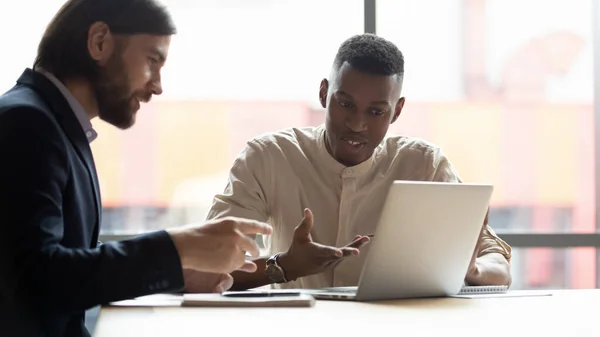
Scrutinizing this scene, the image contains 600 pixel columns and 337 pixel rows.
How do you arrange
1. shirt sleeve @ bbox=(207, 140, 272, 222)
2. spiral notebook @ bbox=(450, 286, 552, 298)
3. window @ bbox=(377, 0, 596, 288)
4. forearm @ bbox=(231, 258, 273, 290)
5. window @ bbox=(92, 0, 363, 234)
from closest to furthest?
spiral notebook @ bbox=(450, 286, 552, 298), forearm @ bbox=(231, 258, 273, 290), shirt sleeve @ bbox=(207, 140, 272, 222), window @ bbox=(92, 0, 363, 234), window @ bbox=(377, 0, 596, 288)

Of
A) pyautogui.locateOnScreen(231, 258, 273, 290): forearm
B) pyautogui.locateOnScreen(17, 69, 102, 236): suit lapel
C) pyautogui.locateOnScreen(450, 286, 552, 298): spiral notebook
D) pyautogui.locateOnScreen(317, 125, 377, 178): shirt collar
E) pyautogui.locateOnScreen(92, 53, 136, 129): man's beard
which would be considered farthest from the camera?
pyautogui.locateOnScreen(317, 125, 377, 178): shirt collar

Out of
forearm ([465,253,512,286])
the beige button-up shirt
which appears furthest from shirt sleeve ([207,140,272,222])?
forearm ([465,253,512,286])

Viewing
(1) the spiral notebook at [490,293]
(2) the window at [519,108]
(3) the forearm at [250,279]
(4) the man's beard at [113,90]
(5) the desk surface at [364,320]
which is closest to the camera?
(5) the desk surface at [364,320]

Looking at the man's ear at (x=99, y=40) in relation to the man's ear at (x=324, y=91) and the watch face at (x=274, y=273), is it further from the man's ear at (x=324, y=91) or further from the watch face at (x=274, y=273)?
the man's ear at (x=324, y=91)

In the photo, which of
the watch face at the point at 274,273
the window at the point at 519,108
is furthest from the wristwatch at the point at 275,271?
the window at the point at 519,108

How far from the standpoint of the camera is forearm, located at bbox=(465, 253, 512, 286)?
2.32m

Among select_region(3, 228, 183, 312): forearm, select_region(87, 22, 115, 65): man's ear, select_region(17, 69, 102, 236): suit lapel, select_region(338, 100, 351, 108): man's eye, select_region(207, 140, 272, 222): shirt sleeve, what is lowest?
select_region(207, 140, 272, 222): shirt sleeve

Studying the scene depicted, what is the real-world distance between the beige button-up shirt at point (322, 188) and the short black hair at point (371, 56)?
9.8 inches

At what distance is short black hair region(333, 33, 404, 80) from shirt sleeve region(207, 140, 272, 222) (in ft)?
1.14

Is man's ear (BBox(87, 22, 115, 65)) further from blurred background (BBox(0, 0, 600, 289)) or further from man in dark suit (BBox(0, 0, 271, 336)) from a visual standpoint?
blurred background (BBox(0, 0, 600, 289))

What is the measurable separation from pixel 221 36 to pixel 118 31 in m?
1.88

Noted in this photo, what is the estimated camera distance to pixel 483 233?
253 cm

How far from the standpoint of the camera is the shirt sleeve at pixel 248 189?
2.50 meters

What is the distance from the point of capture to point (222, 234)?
5.44 feet
